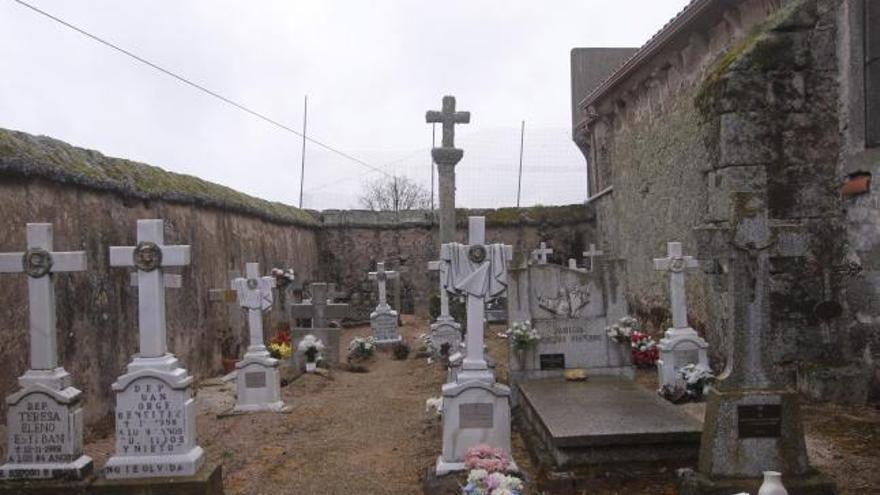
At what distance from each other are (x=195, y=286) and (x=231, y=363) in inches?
65.3

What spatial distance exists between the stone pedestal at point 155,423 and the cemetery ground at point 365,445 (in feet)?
2.13

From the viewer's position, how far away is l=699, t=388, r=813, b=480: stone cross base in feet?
14.9

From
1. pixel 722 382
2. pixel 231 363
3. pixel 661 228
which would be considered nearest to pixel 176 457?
pixel 722 382

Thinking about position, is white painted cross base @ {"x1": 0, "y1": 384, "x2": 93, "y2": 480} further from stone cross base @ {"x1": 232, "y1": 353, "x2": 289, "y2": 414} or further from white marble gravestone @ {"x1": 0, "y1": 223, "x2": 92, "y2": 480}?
stone cross base @ {"x1": 232, "y1": 353, "x2": 289, "y2": 414}

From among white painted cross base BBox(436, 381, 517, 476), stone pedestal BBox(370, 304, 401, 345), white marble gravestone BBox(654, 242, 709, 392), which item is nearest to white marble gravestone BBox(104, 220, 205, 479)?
white painted cross base BBox(436, 381, 517, 476)

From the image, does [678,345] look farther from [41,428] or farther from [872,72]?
[41,428]

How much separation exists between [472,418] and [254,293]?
4.44 m

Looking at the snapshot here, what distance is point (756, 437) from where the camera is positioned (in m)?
4.56

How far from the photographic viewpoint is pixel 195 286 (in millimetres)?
10367

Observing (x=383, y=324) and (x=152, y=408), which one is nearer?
(x=152, y=408)

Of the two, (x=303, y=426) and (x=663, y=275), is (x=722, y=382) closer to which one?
(x=303, y=426)

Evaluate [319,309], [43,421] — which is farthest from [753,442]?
[319,309]

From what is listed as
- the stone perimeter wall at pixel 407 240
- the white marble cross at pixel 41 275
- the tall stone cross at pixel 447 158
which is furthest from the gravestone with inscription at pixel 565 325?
the stone perimeter wall at pixel 407 240

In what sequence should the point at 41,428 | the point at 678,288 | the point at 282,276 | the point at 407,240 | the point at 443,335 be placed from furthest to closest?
the point at 407,240 < the point at 443,335 < the point at 282,276 < the point at 678,288 < the point at 41,428
